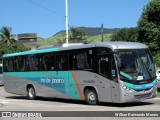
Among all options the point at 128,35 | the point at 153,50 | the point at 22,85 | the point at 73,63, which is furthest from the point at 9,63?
the point at 128,35

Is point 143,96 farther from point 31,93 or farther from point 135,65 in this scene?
point 31,93

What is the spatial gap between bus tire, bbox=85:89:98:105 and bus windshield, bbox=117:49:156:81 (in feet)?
6.86

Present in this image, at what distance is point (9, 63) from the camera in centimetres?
2655

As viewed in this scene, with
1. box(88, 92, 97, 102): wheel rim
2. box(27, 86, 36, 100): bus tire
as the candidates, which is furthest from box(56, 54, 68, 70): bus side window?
box(27, 86, 36, 100): bus tire

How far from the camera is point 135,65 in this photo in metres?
17.7

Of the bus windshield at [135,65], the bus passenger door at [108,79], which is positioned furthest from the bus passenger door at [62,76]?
the bus windshield at [135,65]

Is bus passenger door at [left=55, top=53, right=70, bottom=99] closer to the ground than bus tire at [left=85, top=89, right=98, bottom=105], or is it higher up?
higher up

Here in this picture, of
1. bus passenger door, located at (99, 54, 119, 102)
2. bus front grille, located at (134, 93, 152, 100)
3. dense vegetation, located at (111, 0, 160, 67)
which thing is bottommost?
bus front grille, located at (134, 93, 152, 100)

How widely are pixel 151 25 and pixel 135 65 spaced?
1221 centimetres

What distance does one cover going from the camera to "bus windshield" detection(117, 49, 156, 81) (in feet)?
56.9

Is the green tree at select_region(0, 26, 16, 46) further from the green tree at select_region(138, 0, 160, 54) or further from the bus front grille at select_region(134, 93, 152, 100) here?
the bus front grille at select_region(134, 93, 152, 100)

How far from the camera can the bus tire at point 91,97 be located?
1877 cm

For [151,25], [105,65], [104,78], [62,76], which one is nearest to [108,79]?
[104,78]

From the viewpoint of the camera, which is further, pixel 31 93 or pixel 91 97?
pixel 31 93
